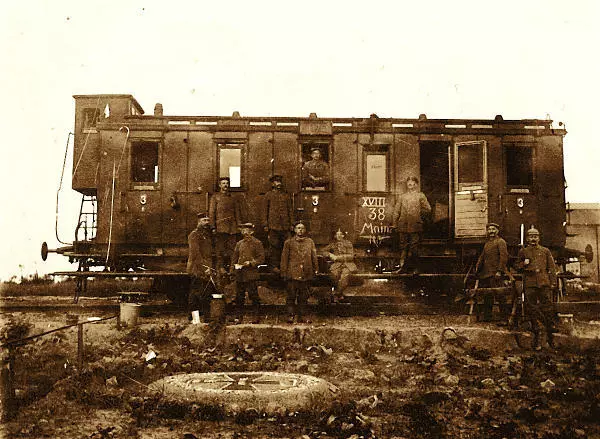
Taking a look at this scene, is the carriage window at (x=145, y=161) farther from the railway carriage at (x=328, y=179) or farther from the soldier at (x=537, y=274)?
the soldier at (x=537, y=274)

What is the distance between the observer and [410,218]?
41.1 feet

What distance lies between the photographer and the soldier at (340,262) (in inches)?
483

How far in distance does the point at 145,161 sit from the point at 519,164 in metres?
8.02

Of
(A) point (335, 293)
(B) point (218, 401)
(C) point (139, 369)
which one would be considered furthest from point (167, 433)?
(A) point (335, 293)

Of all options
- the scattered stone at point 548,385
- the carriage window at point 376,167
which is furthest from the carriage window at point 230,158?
the scattered stone at point 548,385

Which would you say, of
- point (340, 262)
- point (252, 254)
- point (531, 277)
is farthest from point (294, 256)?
point (531, 277)

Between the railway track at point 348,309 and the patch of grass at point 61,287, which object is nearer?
the railway track at point 348,309

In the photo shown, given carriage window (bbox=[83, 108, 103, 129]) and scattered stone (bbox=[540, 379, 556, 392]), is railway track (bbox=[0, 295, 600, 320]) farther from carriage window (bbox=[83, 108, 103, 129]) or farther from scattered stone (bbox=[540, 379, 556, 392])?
scattered stone (bbox=[540, 379, 556, 392])

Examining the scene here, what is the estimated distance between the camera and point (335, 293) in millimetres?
12305

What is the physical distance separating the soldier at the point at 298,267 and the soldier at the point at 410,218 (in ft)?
7.51

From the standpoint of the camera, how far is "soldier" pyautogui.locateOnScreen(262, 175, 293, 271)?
12281 millimetres

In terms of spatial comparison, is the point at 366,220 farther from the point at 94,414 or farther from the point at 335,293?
the point at 94,414

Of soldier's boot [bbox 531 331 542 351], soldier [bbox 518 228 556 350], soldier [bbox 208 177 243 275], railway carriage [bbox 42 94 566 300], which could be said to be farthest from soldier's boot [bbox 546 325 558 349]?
soldier [bbox 208 177 243 275]

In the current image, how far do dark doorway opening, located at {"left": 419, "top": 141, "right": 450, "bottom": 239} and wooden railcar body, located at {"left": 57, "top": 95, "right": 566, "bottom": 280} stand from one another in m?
0.09
